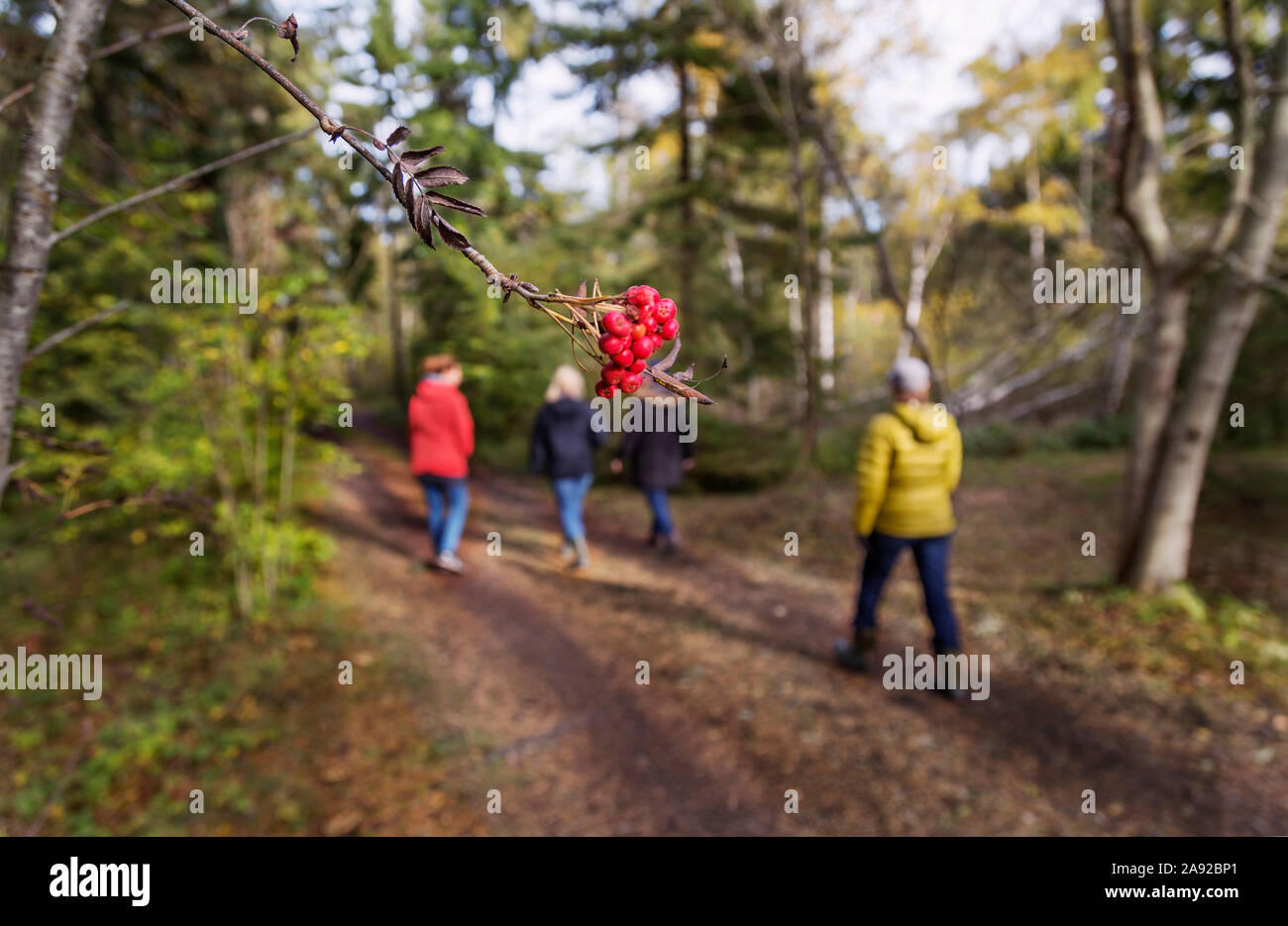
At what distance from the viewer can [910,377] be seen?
4.02m

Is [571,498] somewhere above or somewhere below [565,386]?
below

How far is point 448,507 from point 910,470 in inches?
181

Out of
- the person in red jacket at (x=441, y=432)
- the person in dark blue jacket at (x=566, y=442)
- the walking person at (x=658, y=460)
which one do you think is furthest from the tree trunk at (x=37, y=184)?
the walking person at (x=658, y=460)

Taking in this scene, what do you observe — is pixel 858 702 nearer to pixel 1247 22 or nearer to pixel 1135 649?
pixel 1135 649

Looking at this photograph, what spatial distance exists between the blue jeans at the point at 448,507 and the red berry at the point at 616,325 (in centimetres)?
565

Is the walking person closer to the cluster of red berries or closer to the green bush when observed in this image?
the green bush

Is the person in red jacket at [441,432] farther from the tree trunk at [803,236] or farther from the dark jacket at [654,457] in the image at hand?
the tree trunk at [803,236]

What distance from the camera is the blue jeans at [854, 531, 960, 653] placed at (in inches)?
165

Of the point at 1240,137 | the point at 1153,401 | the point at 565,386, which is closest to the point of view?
the point at 1240,137

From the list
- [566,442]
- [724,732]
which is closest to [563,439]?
[566,442]

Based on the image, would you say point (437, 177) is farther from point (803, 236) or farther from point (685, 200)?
point (685, 200)

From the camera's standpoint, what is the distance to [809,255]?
9.79 metres

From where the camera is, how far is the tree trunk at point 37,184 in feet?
4.52

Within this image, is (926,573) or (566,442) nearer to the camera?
(926,573)
